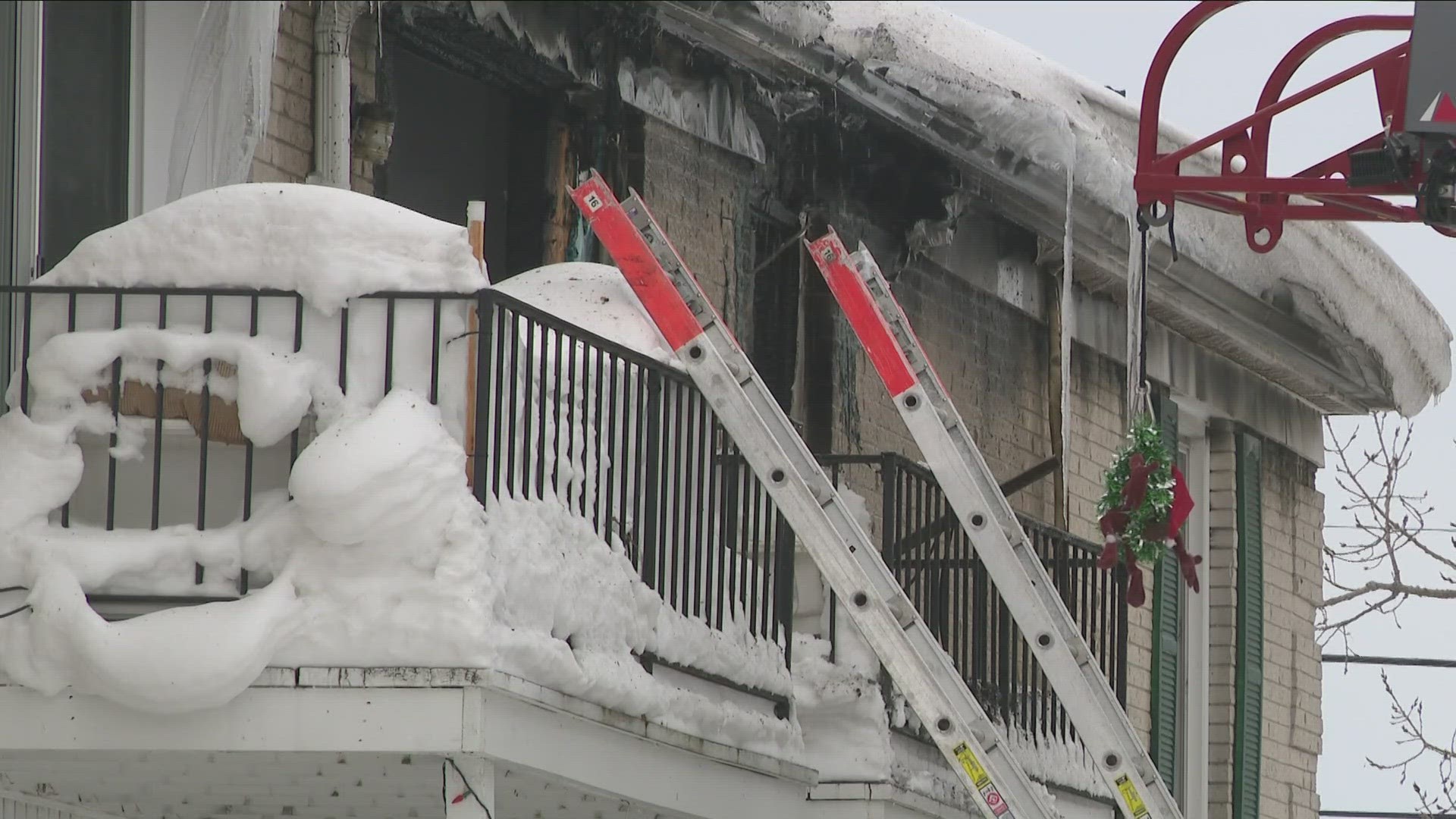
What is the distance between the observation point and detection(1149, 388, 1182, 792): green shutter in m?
13.4

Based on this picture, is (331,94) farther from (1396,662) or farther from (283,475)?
(1396,662)

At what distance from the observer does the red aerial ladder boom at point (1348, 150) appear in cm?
582

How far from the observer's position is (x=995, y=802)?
6910 millimetres

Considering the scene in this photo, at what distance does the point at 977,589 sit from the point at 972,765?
2.73 m

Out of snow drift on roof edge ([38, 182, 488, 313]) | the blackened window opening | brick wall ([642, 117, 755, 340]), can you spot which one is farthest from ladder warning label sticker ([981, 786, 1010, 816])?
the blackened window opening

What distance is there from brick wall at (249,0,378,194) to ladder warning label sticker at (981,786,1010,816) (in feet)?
10.2

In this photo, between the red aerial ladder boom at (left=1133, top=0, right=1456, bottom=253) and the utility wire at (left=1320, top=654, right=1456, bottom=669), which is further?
the utility wire at (left=1320, top=654, right=1456, bottom=669)

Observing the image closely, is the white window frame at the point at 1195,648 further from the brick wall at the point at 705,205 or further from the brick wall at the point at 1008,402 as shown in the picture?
the brick wall at the point at 705,205

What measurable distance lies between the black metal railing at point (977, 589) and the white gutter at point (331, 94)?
1877mm

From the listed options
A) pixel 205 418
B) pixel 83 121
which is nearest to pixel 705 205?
pixel 83 121

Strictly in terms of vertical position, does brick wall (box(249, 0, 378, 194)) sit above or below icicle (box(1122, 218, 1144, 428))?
above

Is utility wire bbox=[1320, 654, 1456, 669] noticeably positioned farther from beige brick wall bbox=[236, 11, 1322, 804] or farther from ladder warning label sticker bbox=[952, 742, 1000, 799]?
ladder warning label sticker bbox=[952, 742, 1000, 799]

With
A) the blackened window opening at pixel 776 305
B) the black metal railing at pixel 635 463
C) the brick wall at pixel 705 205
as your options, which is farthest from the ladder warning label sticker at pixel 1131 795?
the blackened window opening at pixel 776 305

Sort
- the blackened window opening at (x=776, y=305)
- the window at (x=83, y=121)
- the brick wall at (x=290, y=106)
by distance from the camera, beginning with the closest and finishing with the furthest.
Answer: the window at (x=83, y=121), the brick wall at (x=290, y=106), the blackened window opening at (x=776, y=305)
